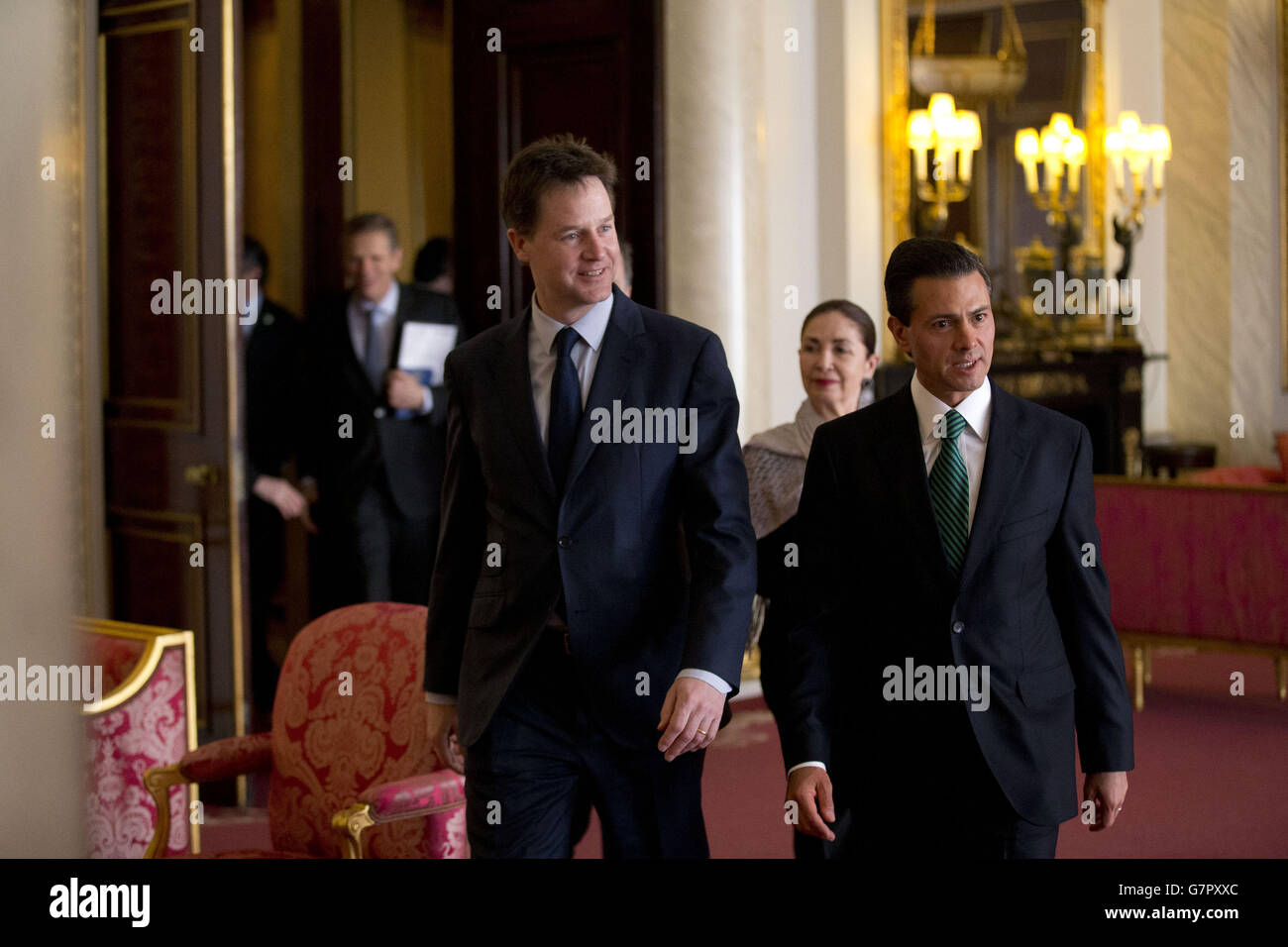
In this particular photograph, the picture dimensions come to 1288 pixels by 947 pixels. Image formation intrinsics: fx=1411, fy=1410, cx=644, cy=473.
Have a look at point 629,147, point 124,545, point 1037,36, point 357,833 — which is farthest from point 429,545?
point 1037,36

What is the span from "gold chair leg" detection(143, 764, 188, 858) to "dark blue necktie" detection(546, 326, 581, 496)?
4.36 ft

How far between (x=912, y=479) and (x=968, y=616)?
0.22 metres

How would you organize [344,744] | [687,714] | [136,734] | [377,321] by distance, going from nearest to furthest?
[687,714], [344,744], [136,734], [377,321]

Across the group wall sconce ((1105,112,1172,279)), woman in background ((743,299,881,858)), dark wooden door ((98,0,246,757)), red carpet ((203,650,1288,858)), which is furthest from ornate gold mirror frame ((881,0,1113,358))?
woman in background ((743,299,881,858))

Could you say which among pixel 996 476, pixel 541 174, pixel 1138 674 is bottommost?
pixel 1138 674

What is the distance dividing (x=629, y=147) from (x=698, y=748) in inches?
152

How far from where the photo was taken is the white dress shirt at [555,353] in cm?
223

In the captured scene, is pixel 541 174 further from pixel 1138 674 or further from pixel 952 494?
pixel 1138 674

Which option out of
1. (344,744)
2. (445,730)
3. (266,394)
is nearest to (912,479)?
(445,730)

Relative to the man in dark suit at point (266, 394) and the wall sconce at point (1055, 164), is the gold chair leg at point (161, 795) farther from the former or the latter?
the wall sconce at point (1055, 164)

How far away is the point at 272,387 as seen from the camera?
5.70 m

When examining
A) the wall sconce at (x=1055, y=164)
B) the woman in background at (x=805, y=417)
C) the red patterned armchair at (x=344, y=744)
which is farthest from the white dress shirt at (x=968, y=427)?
the wall sconce at (x=1055, y=164)

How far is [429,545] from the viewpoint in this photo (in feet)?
17.8
